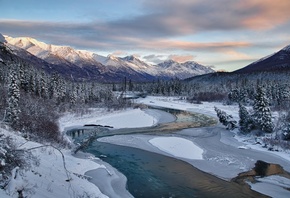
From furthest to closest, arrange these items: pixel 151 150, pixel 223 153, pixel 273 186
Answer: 1. pixel 151 150
2. pixel 223 153
3. pixel 273 186

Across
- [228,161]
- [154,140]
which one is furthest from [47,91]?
[228,161]

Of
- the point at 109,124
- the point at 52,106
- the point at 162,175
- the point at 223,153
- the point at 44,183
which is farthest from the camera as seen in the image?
the point at 52,106

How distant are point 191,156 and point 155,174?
8.10 m

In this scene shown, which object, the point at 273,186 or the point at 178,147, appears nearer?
the point at 273,186

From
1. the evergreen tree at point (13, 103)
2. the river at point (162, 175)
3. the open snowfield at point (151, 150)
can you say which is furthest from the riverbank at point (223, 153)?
the evergreen tree at point (13, 103)

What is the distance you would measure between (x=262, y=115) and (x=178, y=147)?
633 inches

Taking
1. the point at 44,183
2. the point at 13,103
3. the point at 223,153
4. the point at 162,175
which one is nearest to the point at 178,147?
the point at 223,153

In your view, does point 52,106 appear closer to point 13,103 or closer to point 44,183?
point 13,103

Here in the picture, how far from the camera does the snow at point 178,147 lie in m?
33.0

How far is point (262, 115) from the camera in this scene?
44438 mm

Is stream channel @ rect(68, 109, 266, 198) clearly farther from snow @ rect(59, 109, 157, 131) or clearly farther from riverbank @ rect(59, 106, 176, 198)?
snow @ rect(59, 109, 157, 131)

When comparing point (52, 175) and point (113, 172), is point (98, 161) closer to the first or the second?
point (113, 172)

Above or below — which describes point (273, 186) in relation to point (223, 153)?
below

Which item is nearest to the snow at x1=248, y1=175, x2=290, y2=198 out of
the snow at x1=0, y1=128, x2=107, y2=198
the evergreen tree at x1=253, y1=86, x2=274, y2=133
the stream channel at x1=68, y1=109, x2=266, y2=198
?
the stream channel at x1=68, y1=109, x2=266, y2=198
